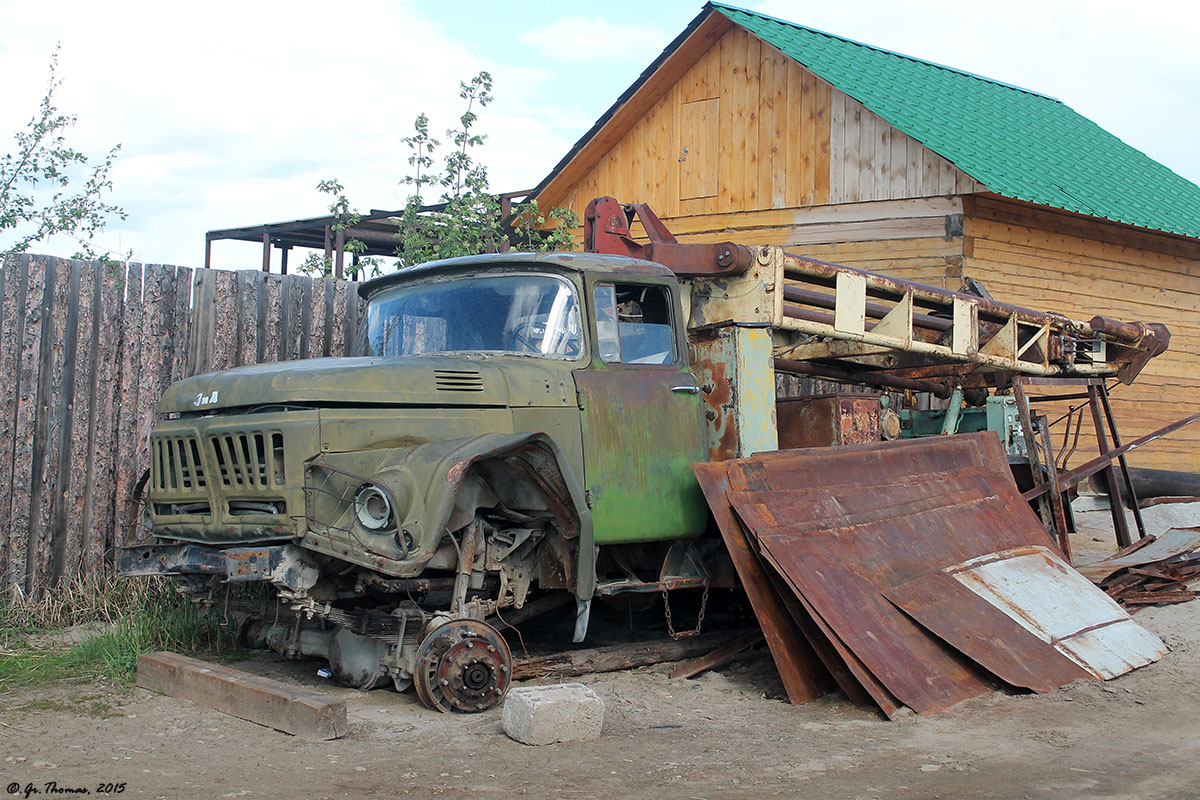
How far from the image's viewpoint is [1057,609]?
21.9 feet

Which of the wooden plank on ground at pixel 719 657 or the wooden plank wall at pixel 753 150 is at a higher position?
the wooden plank wall at pixel 753 150

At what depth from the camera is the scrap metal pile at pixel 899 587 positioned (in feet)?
19.1

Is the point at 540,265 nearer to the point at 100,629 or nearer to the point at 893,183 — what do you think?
the point at 100,629

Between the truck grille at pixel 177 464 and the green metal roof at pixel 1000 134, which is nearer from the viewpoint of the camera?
the truck grille at pixel 177 464

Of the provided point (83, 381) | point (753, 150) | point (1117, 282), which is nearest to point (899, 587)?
point (83, 381)

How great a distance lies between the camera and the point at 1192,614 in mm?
7535

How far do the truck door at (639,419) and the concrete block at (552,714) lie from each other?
1244 mm

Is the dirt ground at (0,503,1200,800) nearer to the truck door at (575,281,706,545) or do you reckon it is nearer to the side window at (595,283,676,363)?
the truck door at (575,281,706,545)

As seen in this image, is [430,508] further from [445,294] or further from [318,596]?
[445,294]

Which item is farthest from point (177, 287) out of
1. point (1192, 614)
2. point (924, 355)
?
point (1192, 614)

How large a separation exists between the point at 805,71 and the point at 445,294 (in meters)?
9.02

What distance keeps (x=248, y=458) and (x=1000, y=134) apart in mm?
12744

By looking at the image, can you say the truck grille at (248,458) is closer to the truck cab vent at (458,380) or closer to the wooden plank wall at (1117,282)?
the truck cab vent at (458,380)

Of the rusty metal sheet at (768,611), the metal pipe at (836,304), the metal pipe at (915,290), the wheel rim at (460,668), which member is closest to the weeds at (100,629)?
the wheel rim at (460,668)
